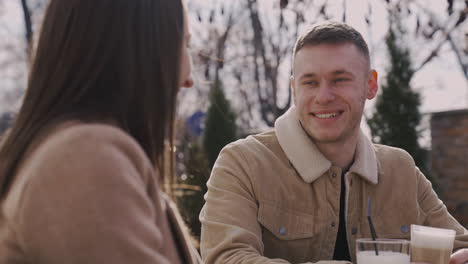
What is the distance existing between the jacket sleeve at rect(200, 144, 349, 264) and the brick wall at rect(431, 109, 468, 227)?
5.41 meters

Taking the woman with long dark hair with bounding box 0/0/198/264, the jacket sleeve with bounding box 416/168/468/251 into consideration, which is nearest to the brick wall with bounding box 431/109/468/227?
the jacket sleeve with bounding box 416/168/468/251

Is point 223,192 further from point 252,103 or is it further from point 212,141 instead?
point 252,103

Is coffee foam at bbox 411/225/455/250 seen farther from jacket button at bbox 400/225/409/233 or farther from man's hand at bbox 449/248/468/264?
jacket button at bbox 400/225/409/233

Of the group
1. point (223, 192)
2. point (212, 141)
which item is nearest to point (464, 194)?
point (212, 141)

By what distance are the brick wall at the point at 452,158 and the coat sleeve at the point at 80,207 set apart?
683cm

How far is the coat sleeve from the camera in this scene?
3.14 ft

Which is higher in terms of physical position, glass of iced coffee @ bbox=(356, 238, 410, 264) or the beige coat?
the beige coat

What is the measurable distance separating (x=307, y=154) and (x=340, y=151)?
0.20 meters

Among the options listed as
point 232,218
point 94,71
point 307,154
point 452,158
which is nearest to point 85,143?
point 94,71

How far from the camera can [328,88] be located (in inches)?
103

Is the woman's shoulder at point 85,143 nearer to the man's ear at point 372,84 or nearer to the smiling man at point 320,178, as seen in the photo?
the smiling man at point 320,178

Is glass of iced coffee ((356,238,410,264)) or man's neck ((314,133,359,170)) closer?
glass of iced coffee ((356,238,410,264))

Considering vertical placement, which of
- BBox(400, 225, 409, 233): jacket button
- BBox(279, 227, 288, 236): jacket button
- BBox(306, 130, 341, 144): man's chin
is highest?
BBox(306, 130, 341, 144): man's chin

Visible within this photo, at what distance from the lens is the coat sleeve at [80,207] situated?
0.96 metres
